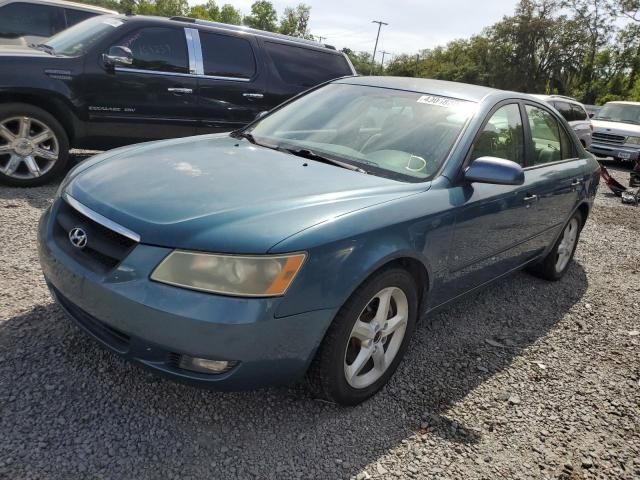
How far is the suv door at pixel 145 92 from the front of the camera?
17.3 ft

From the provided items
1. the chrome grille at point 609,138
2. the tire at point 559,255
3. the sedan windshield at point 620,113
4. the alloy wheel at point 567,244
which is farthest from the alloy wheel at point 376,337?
the sedan windshield at point 620,113

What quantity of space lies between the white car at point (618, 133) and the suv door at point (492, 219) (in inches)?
407

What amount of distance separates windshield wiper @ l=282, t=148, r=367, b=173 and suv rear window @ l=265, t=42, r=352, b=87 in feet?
12.0

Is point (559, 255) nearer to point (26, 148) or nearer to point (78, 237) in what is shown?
point (78, 237)

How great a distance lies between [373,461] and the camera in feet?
7.21

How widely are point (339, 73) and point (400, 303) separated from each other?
5.01m

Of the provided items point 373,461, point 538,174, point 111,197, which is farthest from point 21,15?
point 373,461

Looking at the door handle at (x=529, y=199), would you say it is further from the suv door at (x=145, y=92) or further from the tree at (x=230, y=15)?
the tree at (x=230, y=15)

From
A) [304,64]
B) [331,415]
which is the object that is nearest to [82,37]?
[304,64]

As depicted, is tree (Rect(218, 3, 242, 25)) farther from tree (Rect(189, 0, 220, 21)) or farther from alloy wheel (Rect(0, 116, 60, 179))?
alloy wheel (Rect(0, 116, 60, 179))

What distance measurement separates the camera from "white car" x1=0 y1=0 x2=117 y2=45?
26.0 feet

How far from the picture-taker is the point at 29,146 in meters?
4.97

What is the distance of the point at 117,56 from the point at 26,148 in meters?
1.25

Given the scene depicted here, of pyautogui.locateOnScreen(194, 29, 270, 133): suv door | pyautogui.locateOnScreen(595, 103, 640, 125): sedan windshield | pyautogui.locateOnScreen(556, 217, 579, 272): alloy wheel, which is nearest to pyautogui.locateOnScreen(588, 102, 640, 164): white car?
pyautogui.locateOnScreen(595, 103, 640, 125): sedan windshield
